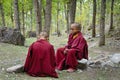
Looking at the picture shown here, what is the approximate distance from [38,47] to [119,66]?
13.1ft

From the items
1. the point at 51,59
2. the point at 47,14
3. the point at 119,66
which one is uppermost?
the point at 47,14

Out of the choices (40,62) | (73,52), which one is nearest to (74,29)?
(73,52)

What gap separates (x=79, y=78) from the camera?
8.47 metres

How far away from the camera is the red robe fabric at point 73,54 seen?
30.9ft

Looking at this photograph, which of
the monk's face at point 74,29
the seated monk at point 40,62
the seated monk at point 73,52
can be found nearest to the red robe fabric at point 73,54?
the seated monk at point 73,52

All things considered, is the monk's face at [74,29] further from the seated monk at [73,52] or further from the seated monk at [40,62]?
the seated monk at [40,62]

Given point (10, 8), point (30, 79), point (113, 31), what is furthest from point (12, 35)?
point (10, 8)

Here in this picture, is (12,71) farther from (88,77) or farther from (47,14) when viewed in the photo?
(47,14)

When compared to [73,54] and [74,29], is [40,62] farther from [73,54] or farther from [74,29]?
[74,29]

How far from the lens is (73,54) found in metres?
9.37

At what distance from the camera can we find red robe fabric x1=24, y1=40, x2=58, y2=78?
823 centimetres

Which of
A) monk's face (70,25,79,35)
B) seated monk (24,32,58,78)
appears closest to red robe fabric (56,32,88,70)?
monk's face (70,25,79,35)

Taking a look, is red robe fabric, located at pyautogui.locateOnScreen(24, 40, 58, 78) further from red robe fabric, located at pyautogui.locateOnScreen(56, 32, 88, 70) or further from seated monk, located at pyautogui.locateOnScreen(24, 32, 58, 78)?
red robe fabric, located at pyautogui.locateOnScreen(56, 32, 88, 70)

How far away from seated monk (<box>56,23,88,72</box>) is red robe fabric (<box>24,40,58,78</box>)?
1.25 m
